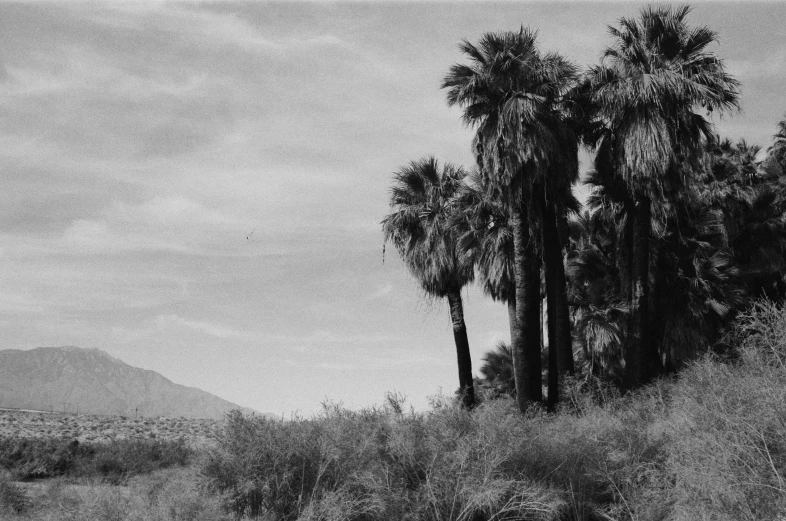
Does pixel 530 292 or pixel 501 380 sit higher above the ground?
pixel 530 292

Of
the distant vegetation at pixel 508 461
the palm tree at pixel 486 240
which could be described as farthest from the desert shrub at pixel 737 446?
the palm tree at pixel 486 240

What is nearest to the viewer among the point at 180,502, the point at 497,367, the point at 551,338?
the point at 180,502

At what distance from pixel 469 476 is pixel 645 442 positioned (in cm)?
380

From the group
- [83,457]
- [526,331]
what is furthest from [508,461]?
[83,457]

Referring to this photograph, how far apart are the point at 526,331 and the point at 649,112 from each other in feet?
24.8

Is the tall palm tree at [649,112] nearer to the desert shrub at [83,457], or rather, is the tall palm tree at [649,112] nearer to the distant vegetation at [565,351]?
the distant vegetation at [565,351]

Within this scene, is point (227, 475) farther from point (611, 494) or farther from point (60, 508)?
point (611, 494)

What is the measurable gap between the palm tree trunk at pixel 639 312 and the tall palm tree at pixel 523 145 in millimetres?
2038

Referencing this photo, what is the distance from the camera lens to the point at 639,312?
806 inches

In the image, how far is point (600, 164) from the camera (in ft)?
73.2

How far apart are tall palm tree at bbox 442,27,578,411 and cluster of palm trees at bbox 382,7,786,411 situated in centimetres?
4

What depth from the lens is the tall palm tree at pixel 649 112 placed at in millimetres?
20188

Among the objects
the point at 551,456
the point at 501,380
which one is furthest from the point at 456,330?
the point at 551,456

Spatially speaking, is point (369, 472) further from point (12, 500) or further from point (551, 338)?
point (551, 338)
